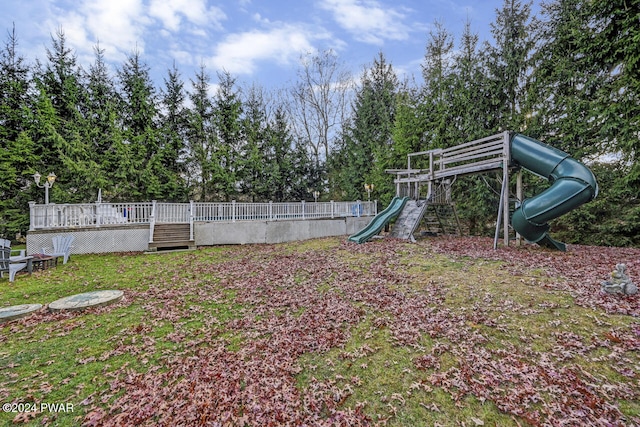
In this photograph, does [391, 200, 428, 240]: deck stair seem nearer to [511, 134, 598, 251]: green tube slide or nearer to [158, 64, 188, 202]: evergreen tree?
[511, 134, 598, 251]: green tube slide

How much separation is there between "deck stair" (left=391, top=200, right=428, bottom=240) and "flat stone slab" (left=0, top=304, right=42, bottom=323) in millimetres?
10735

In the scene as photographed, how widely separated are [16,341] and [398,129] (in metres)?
17.3

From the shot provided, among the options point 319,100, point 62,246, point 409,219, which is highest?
point 319,100

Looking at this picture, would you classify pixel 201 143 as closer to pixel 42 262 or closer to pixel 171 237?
pixel 171 237

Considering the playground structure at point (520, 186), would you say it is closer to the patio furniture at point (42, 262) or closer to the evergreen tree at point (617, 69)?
the evergreen tree at point (617, 69)

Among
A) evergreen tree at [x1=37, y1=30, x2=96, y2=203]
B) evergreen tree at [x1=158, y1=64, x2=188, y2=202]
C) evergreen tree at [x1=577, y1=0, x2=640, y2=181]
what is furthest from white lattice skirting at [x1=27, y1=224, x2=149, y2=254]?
evergreen tree at [x1=577, y1=0, x2=640, y2=181]

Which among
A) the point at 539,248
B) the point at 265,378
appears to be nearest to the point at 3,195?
the point at 265,378

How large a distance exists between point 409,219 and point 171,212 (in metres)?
10.7

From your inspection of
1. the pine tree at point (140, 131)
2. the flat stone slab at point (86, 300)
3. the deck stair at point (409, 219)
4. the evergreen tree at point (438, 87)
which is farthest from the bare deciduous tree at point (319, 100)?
the flat stone slab at point (86, 300)

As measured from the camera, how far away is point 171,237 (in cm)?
1182

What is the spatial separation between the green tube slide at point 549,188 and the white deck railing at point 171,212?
9211 mm

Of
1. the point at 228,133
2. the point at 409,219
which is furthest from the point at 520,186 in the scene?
the point at 228,133

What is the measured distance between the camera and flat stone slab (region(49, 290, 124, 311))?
16.4 ft

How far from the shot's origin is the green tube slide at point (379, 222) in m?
11.5
